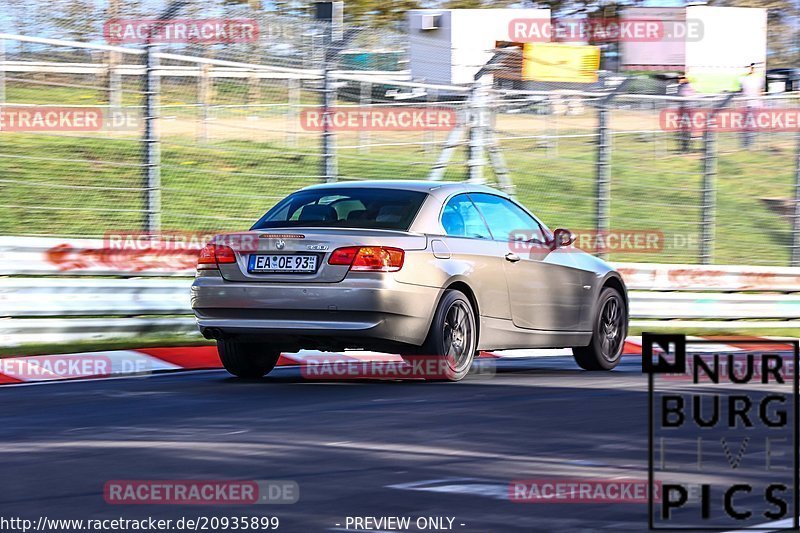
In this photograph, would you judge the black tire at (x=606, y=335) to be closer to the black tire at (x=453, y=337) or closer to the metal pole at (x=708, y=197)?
the black tire at (x=453, y=337)

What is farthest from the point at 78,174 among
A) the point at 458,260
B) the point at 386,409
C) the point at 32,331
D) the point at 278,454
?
the point at 278,454

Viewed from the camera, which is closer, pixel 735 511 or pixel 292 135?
pixel 735 511

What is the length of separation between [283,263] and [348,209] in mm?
808

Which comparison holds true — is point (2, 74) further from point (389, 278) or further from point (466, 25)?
point (466, 25)

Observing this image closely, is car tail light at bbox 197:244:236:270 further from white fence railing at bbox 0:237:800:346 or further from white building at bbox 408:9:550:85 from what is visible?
white building at bbox 408:9:550:85

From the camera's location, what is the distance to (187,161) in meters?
17.5

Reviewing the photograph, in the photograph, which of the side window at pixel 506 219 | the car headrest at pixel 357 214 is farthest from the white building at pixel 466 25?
the car headrest at pixel 357 214

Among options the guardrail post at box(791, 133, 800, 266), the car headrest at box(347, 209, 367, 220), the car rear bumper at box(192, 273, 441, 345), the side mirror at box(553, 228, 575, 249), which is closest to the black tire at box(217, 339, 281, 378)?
the car rear bumper at box(192, 273, 441, 345)

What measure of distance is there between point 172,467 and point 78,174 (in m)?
12.3

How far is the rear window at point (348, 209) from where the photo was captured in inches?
409

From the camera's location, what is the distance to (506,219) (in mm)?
11414

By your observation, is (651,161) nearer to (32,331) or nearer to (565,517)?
(32,331)

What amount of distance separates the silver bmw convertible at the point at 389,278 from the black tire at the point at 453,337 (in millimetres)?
11

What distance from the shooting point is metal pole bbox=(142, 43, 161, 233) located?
13.5 meters
